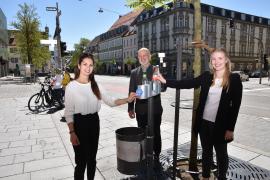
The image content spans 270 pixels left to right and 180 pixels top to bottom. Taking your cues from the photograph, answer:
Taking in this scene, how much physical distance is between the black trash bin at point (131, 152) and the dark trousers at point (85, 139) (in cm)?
33

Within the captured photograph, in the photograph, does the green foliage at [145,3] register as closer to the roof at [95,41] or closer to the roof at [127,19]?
the roof at [127,19]

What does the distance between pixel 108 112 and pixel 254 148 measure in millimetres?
5626

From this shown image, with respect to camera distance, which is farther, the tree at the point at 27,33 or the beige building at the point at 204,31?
the beige building at the point at 204,31

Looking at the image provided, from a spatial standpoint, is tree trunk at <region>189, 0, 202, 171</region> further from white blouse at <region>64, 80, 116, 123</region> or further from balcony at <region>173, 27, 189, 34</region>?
balcony at <region>173, 27, 189, 34</region>

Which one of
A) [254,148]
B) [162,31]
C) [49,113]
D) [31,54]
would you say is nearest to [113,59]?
[162,31]

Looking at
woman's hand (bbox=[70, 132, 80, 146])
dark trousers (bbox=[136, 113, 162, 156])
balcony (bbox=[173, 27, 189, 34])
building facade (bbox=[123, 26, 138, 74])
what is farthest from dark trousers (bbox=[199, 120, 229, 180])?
building facade (bbox=[123, 26, 138, 74])

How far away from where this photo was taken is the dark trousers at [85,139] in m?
3.12

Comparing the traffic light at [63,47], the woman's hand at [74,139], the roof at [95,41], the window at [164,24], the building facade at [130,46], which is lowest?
the woman's hand at [74,139]

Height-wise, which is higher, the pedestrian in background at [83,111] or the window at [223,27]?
the window at [223,27]

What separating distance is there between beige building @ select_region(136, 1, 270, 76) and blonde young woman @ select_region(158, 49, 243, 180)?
129 ft

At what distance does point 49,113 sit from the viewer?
9633mm

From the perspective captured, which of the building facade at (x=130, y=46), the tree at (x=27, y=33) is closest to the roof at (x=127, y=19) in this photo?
the building facade at (x=130, y=46)

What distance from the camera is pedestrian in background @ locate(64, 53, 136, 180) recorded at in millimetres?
3084

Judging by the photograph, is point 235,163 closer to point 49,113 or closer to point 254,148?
point 254,148
